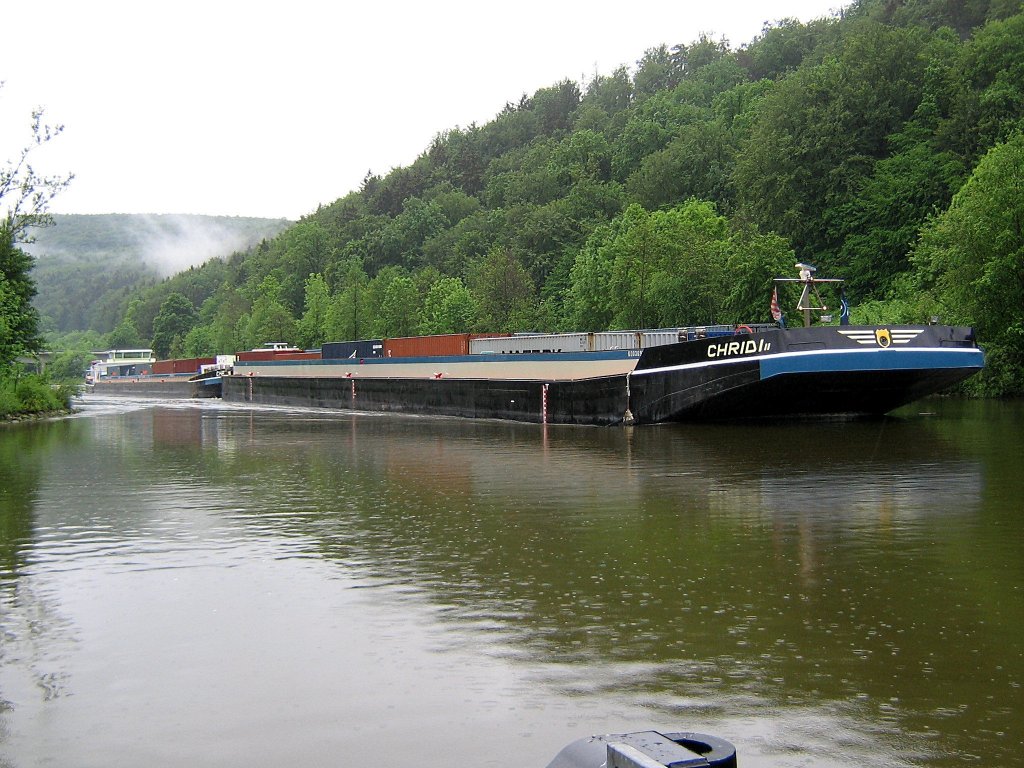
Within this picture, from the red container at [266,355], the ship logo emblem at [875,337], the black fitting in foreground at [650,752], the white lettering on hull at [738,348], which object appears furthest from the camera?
the red container at [266,355]

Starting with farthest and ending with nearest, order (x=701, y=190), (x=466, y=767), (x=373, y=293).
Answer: (x=373, y=293) → (x=701, y=190) → (x=466, y=767)

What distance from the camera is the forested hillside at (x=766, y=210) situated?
141ft

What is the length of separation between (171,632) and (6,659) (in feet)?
3.57

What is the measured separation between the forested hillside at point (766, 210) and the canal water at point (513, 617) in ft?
100

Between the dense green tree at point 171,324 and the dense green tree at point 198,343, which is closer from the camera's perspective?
the dense green tree at point 198,343

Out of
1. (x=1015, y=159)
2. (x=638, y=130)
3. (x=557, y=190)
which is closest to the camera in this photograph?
(x=1015, y=159)

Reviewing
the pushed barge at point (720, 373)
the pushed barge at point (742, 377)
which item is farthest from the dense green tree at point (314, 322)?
the pushed barge at point (742, 377)

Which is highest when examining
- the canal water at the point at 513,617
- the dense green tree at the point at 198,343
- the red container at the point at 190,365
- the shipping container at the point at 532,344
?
the dense green tree at the point at 198,343

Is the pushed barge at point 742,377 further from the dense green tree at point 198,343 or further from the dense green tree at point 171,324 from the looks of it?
the dense green tree at point 171,324

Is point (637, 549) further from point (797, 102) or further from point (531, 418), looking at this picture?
point (797, 102)

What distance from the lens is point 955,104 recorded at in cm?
5856

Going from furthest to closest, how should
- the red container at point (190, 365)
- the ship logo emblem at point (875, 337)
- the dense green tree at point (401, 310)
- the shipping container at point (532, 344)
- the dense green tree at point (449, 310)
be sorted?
the dense green tree at point (401, 310) < the red container at point (190, 365) < the dense green tree at point (449, 310) < the shipping container at point (532, 344) < the ship logo emblem at point (875, 337)

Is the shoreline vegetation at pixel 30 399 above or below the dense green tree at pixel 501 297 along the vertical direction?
below

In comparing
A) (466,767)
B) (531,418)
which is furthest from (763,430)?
(466,767)
